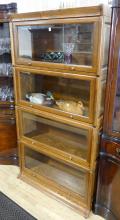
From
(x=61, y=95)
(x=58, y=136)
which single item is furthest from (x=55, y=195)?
(x=61, y=95)

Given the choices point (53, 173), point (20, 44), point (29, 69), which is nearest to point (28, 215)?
point (53, 173)

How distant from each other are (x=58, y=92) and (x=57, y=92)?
0.01m

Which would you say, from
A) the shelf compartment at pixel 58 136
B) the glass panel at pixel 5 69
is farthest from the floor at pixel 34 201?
the glass panel at pixel 5 69

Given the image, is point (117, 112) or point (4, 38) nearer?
point (117, 112)

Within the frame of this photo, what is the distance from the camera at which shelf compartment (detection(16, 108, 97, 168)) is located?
174cm

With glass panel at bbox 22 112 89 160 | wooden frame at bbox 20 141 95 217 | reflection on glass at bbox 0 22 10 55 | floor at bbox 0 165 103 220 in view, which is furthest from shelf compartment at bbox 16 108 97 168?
reflection on glass at bbox 0 22 10 55

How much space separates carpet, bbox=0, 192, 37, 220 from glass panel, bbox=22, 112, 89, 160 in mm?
625

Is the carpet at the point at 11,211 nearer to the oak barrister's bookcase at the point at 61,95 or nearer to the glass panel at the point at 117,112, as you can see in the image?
the oak barrister's bookcase at the point at 61,95

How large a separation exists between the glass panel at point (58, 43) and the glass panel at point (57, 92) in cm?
16

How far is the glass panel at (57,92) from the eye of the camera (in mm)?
1690

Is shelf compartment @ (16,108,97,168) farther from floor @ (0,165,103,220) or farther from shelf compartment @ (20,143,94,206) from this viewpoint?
floor @ (0,165,103,220)

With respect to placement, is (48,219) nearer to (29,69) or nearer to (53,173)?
(53,173)

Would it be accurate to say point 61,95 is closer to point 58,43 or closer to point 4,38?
point 58,43

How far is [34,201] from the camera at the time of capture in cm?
203
